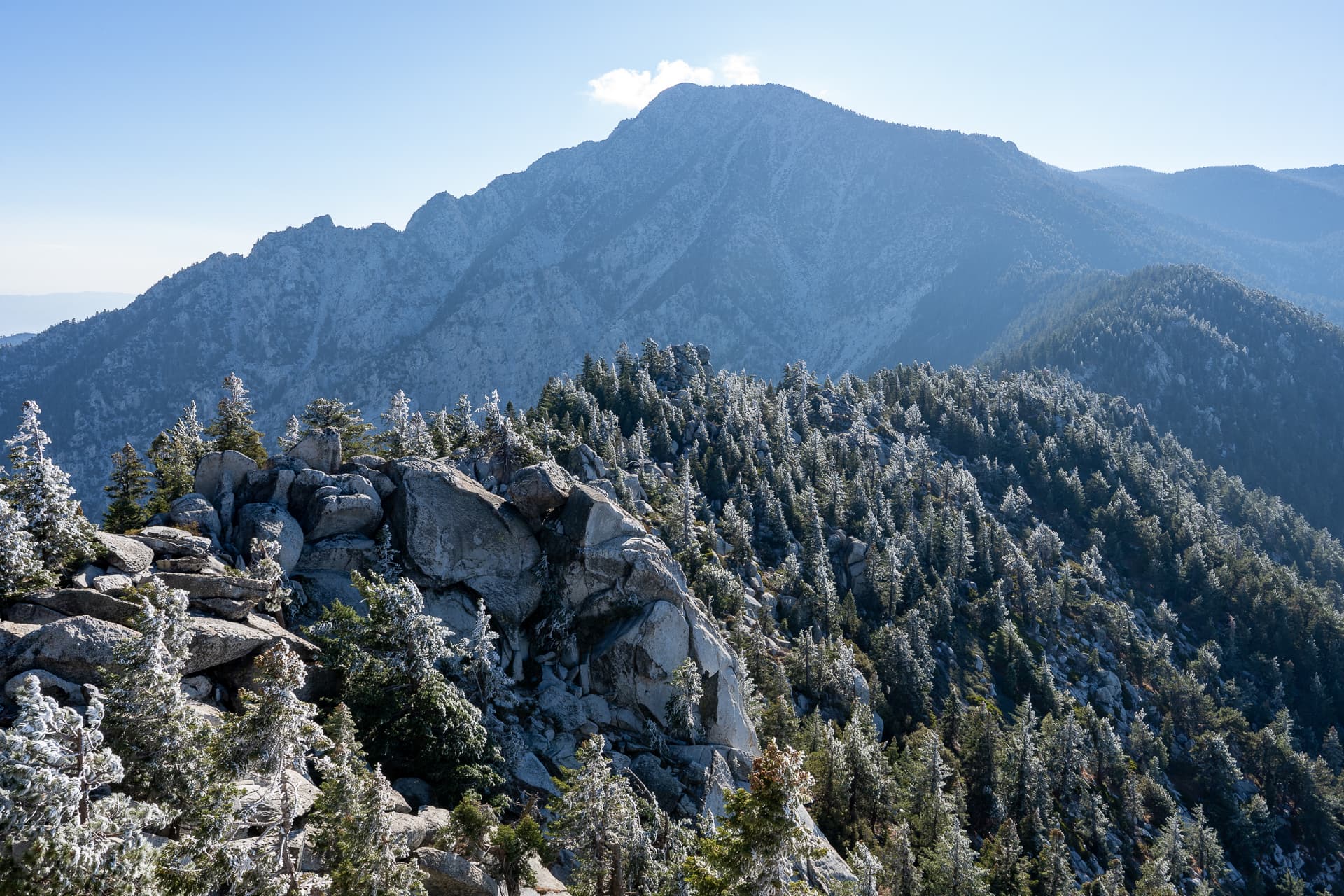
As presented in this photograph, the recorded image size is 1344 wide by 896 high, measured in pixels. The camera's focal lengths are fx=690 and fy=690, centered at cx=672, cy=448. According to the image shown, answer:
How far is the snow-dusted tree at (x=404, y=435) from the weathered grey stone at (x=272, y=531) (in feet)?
63.9

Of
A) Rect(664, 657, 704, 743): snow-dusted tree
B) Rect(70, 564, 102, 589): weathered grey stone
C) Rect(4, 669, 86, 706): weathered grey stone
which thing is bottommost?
Rect(664, 657, 704, 743): snow-dusted tree

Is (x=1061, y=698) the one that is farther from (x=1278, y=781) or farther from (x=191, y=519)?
(x=191, y=519)

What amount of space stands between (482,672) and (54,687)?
72.3 feet

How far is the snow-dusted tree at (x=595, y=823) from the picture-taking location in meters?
32.3

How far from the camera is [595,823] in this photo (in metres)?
32.3

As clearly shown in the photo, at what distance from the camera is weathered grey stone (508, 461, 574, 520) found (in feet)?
192

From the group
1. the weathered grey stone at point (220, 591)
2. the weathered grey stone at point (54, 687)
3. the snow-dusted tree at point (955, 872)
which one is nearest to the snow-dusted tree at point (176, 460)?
the weathered grey stone at point (220, 591)

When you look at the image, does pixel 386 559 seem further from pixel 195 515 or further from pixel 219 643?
pixel 219 643

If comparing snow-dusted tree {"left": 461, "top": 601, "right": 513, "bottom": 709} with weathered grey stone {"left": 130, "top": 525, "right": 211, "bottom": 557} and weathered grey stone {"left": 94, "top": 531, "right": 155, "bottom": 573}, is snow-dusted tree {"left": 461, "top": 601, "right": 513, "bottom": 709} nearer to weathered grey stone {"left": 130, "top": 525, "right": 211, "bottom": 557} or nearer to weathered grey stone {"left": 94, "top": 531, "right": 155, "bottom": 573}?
weathered grey stone {"left": 130, "top": 525, "right": 211, "bottom": 557}

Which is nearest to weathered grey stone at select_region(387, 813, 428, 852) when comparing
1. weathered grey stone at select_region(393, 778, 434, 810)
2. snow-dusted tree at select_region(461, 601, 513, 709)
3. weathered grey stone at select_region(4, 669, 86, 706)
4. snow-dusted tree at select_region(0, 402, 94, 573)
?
weathered grey stone at select_region(393, 778, 434, 810)

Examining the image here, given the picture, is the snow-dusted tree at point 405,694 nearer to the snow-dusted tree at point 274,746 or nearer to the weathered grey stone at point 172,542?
the weathered grey stone at point 172,542

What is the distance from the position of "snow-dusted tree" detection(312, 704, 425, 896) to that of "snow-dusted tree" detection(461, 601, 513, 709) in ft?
60.9

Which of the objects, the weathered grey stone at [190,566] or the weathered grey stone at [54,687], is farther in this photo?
the weathered grey stone at [190,566]

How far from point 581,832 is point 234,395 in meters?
61.9
